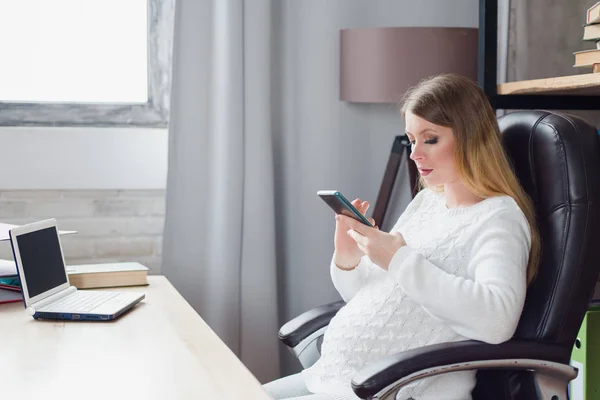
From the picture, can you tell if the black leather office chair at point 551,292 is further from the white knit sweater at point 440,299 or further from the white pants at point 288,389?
the white pants at point 288,389

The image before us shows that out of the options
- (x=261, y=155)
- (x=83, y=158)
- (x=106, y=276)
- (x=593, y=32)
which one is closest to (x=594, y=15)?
(x=593, y=32)

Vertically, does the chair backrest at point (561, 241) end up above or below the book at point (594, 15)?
below

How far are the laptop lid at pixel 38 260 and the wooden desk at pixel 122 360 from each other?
0.19 ft

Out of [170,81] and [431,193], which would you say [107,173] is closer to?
[170,81]

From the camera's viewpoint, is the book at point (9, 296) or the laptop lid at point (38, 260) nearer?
the laptop lid at point (38, 260)

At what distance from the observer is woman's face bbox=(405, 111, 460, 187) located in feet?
4.96

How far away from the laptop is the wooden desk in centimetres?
2

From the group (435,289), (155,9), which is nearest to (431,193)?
(435,289)

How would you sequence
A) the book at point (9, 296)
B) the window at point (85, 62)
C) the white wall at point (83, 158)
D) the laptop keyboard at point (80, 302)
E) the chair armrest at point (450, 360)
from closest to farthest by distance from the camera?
the chair armrest at point (450, 360) < the laptop keyboard at point (80, 302) < the book at point (9, 296) < the white wall at point (83, 158) < the window at point (85, 62)

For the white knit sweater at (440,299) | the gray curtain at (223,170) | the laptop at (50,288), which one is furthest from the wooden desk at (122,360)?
the gray curtain at (223,170)

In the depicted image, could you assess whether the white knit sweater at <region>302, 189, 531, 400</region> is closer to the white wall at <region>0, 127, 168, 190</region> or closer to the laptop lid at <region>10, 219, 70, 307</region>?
the laptop lid at <region>10, 219, 70, 307</region>

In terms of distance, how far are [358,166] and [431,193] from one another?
0.74 meters

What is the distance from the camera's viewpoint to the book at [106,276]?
176cm

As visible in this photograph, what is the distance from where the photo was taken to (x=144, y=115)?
241 cm
